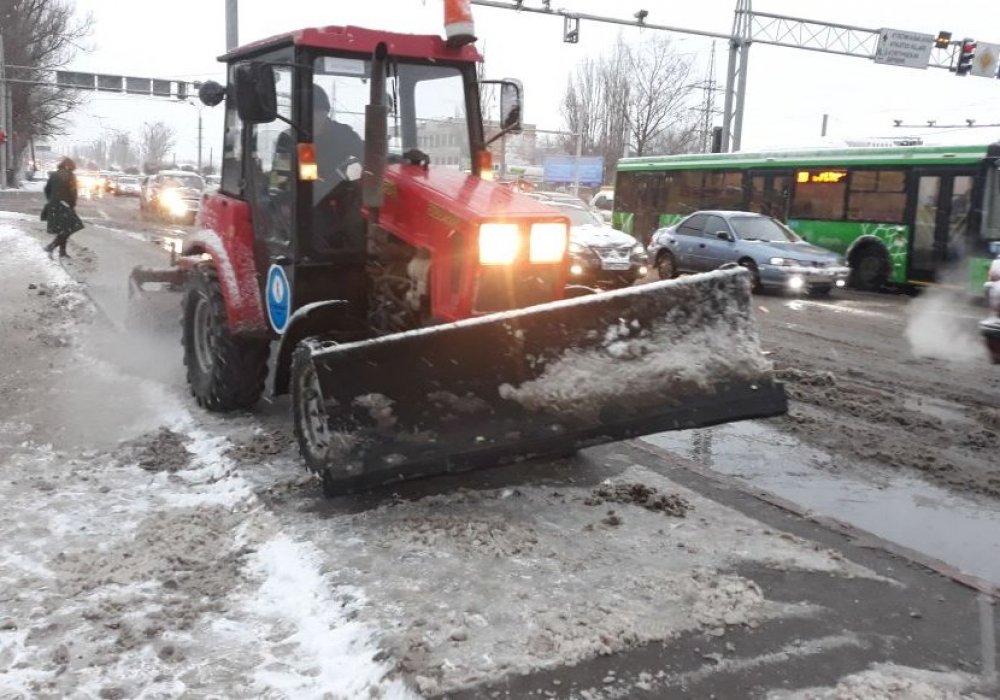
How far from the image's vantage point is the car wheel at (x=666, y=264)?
723 inches

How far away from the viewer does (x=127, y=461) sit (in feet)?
18.3

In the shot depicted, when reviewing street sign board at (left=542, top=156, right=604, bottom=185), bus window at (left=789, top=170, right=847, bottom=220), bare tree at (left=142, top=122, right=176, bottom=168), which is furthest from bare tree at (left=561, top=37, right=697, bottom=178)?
bare tree at (left=142, top=122, right=176, bottom=168)

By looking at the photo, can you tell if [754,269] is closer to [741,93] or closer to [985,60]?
[741,93]

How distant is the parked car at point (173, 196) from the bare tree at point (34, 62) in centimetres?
1813

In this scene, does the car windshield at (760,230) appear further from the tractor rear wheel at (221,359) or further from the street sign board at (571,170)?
the street sign board at (571,170)

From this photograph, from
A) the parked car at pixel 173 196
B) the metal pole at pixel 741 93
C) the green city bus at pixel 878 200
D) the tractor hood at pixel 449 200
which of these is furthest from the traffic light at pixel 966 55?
the tractor hood at pixel 449 200

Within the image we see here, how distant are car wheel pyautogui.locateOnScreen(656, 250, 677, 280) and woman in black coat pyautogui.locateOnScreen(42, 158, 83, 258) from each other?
1136 cm

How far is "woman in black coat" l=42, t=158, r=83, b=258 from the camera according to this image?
15.3 metres

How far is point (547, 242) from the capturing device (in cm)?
497

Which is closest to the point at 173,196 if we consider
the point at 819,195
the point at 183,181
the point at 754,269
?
the point at 183,181

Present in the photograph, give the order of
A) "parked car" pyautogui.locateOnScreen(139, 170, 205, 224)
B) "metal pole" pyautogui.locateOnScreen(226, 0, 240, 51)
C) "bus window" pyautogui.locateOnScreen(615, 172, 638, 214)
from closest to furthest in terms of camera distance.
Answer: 1. "metal pole" pyautogui.locateOnScreen(226, 0, 240, 51)
2. "bus window" pyautogui.locateOnScreen(615, 172, 638, 214)
3. "parked car" pyautogui.locateOnScreen(139, 170, 205, 224)

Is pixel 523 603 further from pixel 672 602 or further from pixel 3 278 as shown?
pixel 3 278

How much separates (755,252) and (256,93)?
13.0 m

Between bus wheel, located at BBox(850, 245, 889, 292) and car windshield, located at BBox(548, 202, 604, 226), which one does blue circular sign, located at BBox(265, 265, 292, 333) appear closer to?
car windshield, located at BBox(548, 202, 604, 226)
